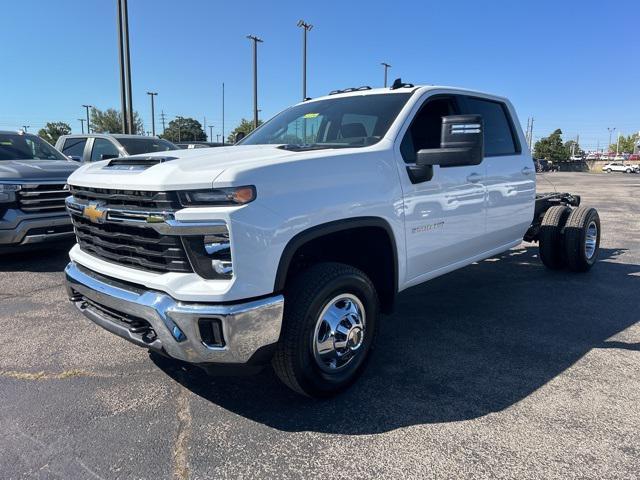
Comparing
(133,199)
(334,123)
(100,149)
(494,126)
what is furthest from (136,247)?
(100,149)

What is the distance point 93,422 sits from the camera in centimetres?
288

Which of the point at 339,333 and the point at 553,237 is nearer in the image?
the point at 339,333

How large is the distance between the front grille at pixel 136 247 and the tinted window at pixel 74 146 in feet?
27.0

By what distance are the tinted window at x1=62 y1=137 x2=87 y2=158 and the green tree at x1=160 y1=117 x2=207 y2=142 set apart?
230 ft

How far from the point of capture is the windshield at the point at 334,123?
3621mm

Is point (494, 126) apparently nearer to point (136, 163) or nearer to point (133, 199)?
point (136, 163)

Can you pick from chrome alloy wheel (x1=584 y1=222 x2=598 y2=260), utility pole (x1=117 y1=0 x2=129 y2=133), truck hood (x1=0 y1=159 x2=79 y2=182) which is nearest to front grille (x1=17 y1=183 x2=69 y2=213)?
truck hood (x1=0 y1=159 x2=79 y2=182)

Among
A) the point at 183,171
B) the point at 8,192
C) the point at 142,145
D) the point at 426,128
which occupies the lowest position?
the point at 8,192

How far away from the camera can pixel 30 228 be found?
6148 millimetres

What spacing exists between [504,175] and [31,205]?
18.0 feet

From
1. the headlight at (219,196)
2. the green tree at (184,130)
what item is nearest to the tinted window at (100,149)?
the headlight at (219,196)

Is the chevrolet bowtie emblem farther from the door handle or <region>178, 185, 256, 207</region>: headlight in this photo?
the door handle

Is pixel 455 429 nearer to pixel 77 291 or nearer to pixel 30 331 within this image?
pixel 77 291

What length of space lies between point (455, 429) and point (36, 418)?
7.87 feet
